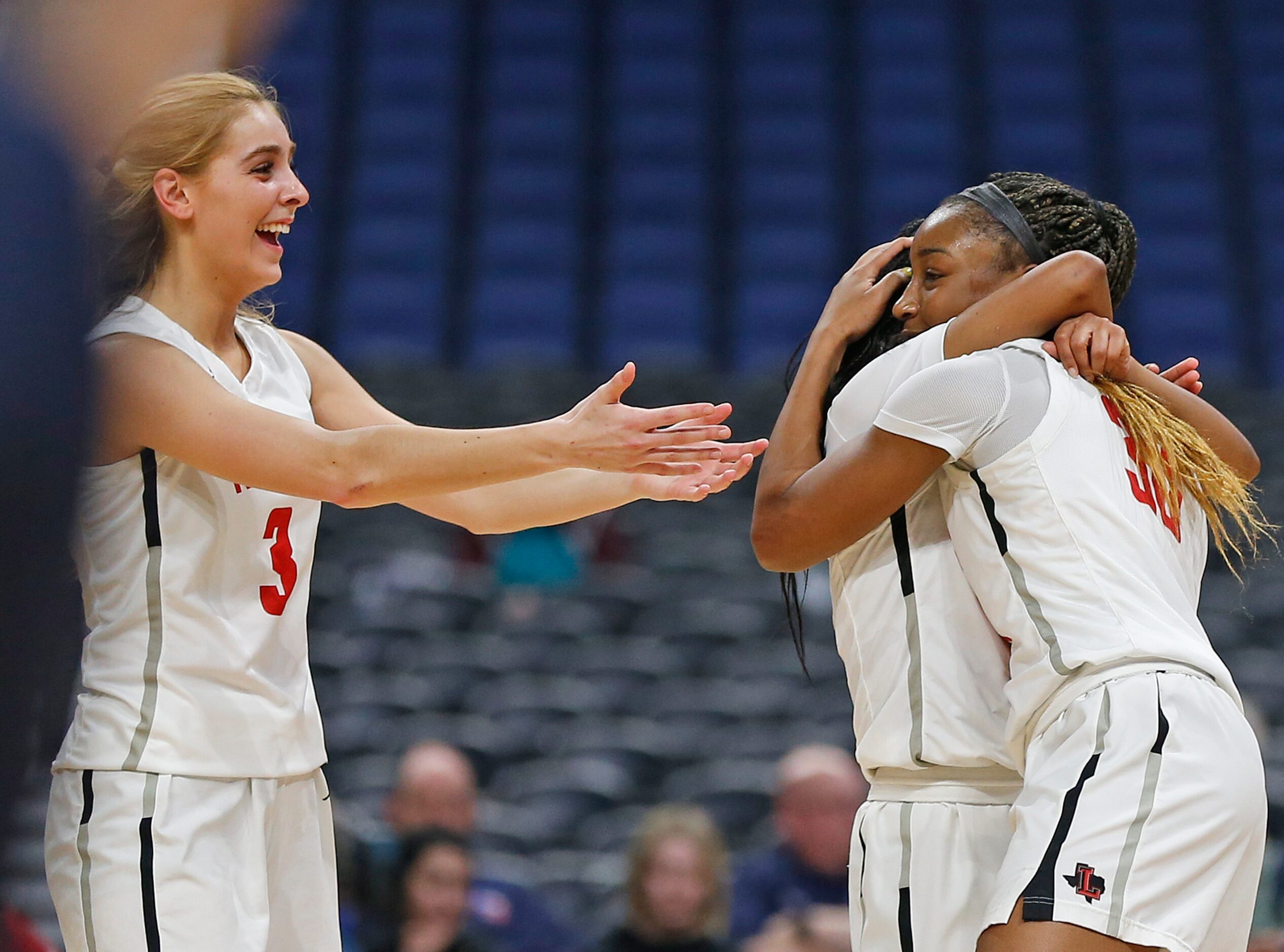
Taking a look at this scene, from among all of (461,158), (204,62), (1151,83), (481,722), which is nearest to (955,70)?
(1151,83)

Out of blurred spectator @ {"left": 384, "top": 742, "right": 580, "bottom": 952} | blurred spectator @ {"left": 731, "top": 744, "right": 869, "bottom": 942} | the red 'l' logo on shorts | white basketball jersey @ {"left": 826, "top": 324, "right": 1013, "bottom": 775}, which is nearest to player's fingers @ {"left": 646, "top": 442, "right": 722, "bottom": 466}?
white basketball jersey @ {"left": 826, "top": 324, "right": 1013, "bottom": 775}

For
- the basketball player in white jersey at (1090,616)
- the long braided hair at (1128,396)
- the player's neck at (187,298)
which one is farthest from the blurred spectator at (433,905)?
the long braided hair at (1128,396)

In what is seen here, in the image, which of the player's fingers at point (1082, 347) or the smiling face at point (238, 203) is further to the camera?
the smiling face at point (238, 203)

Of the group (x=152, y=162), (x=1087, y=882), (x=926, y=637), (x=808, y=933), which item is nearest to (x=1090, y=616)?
(x=926, y=637)

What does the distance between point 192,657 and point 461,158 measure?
11.1 meters

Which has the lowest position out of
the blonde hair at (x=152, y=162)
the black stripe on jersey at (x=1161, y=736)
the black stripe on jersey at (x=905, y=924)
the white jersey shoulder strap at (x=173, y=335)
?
the black stripe on jersey at (x=905, y=924)

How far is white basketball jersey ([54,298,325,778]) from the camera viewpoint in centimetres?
257

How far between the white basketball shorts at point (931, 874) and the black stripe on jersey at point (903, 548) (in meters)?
0.37

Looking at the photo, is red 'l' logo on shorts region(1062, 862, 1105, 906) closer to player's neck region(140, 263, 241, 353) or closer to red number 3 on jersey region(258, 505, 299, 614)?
red number 3 on jersey region(258, 505, 299, 614)

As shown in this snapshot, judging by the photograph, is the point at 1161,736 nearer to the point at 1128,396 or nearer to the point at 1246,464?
the point at 1128,396

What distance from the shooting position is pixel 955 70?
1364 centimetres

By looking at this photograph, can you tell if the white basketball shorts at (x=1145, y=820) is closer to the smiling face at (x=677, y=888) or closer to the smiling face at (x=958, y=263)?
the smiling face at (x=958, y=263)

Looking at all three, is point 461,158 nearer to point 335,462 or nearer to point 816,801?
point 816,801

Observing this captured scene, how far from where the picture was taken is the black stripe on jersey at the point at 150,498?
2.62 metres
